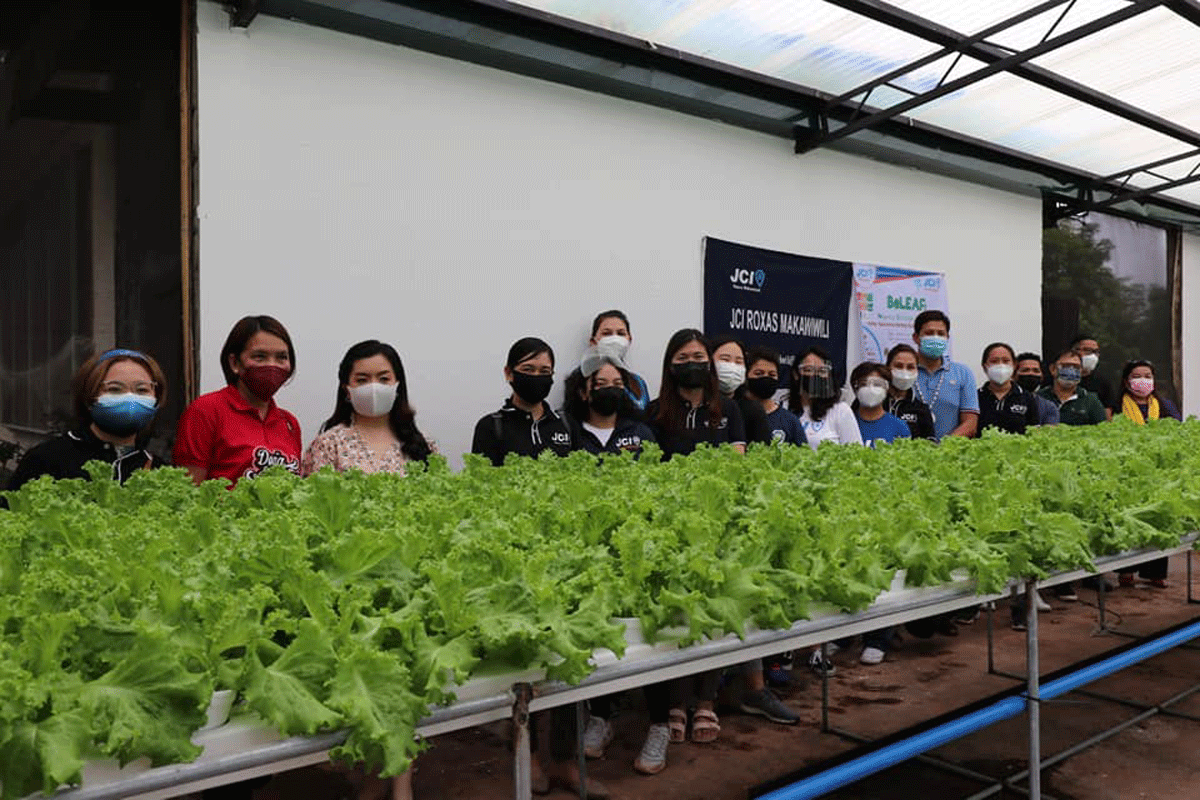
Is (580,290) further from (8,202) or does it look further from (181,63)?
(8,202)

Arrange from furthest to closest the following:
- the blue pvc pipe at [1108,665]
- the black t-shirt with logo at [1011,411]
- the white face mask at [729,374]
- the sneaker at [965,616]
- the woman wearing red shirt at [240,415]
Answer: the black t-shirt with logo at [1011,411], the sneaker at [965,616], the white face mask at [729,374], the woman wearing red shirt at [240,415], the blue pvc pipe at [1108,665]

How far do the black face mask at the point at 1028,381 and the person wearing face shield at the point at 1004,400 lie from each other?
216 millimetres

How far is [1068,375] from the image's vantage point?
764cm

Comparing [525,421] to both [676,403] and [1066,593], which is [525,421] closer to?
[676,403]

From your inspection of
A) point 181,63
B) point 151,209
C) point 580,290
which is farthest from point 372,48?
point 580,290

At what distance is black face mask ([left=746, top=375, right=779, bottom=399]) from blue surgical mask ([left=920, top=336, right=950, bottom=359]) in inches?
71.2

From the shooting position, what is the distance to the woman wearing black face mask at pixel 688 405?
4.79 meters

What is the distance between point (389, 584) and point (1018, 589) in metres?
2.14

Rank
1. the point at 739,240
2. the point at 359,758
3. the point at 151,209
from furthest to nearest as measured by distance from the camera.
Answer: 1. the point at 739,240
2. the point at 151,209
3. the point at 359,758

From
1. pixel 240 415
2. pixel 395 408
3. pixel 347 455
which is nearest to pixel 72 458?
pixel 240 415

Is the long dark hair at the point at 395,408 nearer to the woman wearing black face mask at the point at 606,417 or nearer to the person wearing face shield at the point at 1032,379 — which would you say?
the woman wearing black face mask at the point at 606,417

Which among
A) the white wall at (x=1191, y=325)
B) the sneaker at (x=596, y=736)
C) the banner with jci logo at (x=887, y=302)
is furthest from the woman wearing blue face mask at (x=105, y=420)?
the white wall at (x=1191, y=325)

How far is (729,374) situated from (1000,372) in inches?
112

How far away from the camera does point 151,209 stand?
506 cm
